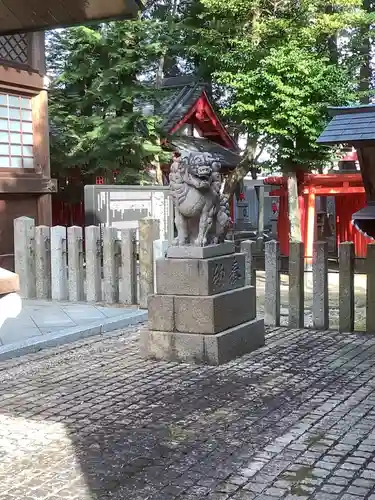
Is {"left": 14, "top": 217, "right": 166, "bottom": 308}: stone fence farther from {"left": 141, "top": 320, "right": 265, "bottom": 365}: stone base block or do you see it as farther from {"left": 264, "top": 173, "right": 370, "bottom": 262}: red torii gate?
{"left": 264, "top": 173, "right": 370, "bottom": 262}: red torii gate

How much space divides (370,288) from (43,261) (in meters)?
5.32

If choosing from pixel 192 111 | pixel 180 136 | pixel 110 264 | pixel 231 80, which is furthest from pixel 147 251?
pixel 192 111

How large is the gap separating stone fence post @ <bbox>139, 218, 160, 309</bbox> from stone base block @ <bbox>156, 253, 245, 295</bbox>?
7.98 feet

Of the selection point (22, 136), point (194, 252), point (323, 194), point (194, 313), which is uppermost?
point (22, 136)

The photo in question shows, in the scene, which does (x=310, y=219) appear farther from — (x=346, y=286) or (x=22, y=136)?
(x=346, y=286)

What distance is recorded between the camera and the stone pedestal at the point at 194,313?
6.57 m

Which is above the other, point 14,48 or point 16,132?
point 14,48

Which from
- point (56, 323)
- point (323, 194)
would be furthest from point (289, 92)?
point (56, 323)

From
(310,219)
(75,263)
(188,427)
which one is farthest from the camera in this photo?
(310,219)

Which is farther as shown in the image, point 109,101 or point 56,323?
point 109,101

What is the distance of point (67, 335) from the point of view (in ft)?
24.9

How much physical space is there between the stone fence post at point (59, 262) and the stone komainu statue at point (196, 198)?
146 inches

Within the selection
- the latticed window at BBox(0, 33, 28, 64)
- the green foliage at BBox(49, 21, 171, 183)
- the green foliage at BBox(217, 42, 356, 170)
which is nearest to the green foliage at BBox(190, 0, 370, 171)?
the green foliage at BBox(217, 42, 356, 170)

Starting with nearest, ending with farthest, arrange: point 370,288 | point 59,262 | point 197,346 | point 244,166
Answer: point 197,346
point 370,288
point 59,262
point 244,166
